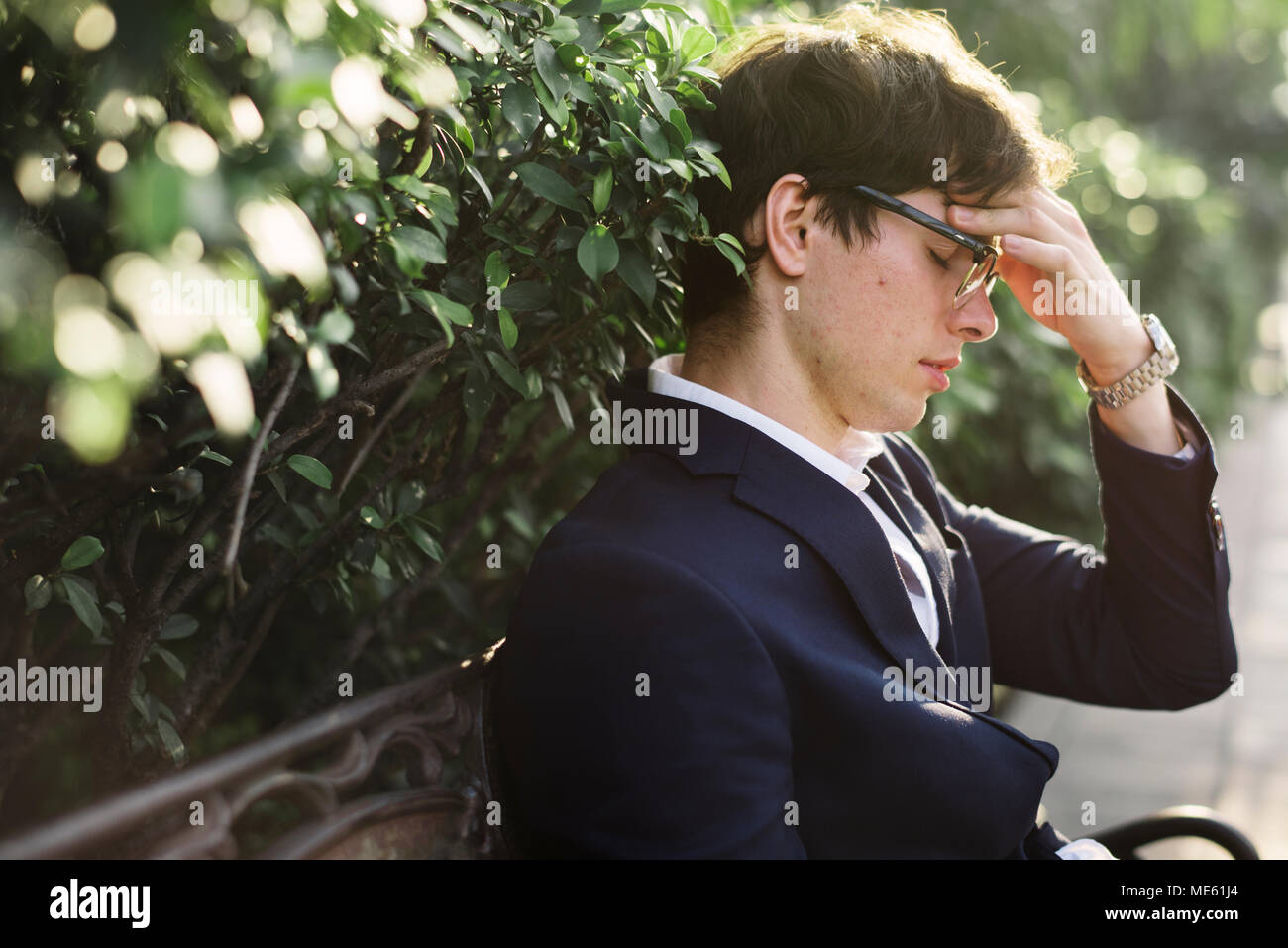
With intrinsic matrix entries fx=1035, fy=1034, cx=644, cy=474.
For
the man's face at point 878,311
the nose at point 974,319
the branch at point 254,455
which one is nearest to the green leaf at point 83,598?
the branch at point 254,455

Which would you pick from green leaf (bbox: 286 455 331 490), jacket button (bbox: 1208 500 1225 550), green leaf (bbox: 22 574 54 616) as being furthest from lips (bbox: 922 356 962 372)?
green leaf (bbox: 22 574 54 616)

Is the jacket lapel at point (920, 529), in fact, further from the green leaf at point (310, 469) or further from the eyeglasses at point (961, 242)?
the green leaf at point (310, 469)

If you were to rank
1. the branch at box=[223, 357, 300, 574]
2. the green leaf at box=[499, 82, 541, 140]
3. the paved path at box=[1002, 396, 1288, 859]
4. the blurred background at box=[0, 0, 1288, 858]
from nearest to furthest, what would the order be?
the blurred background at box=[0, 0, 1288, 858] → the branch at box=[223, 357, 300, 574] → the green leaf at box=[499, 82, 541, 140] → the paved path at box=[1002, 396, 1288, 859]

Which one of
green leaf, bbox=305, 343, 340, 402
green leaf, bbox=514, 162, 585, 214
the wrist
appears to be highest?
green leaf, bbox=514, 162, 585, 214

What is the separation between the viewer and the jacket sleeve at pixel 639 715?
139 centimetres

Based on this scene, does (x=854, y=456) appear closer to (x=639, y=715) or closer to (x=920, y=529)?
(x=920, y=529)

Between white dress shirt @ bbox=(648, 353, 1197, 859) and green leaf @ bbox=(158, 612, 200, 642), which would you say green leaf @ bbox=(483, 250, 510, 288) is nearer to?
white dress shirt @ bbox=(648, 353, 1197, 859)

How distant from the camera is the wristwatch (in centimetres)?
213

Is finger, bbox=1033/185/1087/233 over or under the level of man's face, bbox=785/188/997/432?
over

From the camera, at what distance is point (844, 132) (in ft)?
5.91

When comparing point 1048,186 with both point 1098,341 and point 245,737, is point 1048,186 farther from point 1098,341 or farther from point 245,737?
point 245,737

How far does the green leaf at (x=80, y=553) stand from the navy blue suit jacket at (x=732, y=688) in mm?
577

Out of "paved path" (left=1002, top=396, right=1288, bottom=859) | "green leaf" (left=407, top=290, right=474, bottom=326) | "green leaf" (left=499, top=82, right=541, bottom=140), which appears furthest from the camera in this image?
"paved path" (left=1002, top=396, right=1288, bottom=859)

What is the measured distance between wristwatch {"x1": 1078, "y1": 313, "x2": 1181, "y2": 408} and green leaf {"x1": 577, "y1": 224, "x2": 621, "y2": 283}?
1218 mm
